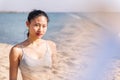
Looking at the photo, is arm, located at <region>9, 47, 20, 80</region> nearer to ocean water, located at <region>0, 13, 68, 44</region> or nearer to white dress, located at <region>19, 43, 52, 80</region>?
white dress, located at <region>19, 43, 52, 80</region>

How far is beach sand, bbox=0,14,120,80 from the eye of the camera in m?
1.30

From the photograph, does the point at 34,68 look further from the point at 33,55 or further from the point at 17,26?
the point at 17,26

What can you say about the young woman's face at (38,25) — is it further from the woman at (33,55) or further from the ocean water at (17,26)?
the ocean water at (17,26)

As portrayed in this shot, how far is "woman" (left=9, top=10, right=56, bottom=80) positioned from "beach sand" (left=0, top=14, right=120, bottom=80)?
0.28 metres

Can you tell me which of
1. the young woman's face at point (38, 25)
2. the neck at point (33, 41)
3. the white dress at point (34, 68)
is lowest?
the white dress at point (34, 68)

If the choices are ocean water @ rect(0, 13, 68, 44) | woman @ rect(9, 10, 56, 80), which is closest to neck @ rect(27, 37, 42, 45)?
woman @ rect(9, 10, 56, 80)

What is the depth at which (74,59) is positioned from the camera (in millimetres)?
1307

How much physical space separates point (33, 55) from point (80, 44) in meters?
0.38

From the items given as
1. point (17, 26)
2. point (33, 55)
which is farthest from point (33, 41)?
point (17, 26)

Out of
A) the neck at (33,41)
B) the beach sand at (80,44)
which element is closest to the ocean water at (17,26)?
the beach sand at (80,44)

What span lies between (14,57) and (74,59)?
44cm

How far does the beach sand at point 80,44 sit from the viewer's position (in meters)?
1.30

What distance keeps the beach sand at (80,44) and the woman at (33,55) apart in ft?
0.91

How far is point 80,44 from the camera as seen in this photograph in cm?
131
